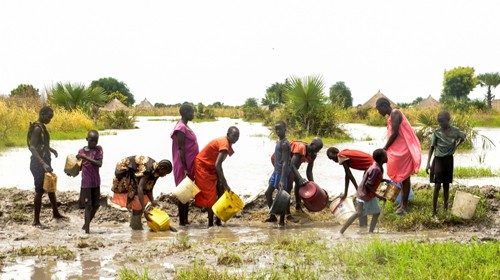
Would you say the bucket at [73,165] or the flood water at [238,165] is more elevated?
the bucket at [73,165]

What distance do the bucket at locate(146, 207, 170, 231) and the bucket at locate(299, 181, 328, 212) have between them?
183 cm

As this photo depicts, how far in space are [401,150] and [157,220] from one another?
3.39m

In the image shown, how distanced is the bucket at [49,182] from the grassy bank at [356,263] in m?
2.97

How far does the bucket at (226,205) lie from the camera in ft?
25.4

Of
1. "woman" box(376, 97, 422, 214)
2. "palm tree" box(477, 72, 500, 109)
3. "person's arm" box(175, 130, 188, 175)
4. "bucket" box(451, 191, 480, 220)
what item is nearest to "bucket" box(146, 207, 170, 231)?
"person's arm" box(175, 130, 188, 175)

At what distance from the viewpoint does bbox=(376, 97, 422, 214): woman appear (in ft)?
26.2

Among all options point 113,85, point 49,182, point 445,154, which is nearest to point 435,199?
point 445,154

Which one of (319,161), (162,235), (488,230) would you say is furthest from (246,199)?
(319,161)

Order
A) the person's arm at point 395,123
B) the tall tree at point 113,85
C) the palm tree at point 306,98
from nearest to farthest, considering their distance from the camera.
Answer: the person's arm at point 395,123
the palm tree at point 306,98
the tall tree at point 113,85

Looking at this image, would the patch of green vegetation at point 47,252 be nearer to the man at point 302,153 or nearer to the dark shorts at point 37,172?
the dark shorts at point 37,172

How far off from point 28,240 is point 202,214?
2635 mm

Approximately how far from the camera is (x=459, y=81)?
77062 millimetres

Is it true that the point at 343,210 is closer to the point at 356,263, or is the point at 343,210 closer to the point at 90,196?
the point at 356,263

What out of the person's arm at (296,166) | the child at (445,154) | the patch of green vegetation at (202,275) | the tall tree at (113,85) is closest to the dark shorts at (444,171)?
the child at (445,154)
